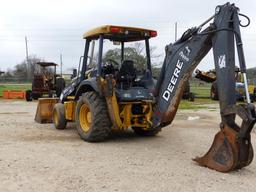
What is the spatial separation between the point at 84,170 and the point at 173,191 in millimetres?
1535

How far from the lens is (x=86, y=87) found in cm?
914

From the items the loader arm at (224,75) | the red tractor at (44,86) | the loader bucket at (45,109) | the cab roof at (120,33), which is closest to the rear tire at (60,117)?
the loader bucket at (45,109)

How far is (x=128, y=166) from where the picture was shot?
632 centimetres

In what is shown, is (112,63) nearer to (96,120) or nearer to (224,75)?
(96,120)

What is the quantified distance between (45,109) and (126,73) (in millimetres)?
3751

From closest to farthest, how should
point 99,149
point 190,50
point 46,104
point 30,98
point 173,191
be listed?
point 173,191
point 190,50
point 99,149
point 46,104
point 30,98

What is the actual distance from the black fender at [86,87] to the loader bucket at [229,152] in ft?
10.1

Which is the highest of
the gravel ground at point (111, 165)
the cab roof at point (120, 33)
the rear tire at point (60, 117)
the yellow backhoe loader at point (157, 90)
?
the cab roof at point (120, 33)

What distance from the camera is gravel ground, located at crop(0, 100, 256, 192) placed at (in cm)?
529

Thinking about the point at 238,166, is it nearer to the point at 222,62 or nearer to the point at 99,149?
the point at 222,62

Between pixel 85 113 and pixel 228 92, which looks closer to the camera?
pixel 228 92

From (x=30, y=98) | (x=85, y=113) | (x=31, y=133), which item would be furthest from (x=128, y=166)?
(x=30, y=98)

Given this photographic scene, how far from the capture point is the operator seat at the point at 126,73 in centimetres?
884

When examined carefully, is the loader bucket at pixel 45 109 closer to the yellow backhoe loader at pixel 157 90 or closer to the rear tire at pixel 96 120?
the yellow backhoe loader at pixel 157 90
